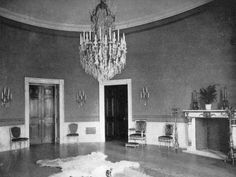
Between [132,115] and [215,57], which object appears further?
[132,115]

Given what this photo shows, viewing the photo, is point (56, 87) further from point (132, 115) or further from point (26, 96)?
point (132, 115)

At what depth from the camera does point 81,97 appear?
10.7 m

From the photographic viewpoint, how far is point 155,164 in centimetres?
659

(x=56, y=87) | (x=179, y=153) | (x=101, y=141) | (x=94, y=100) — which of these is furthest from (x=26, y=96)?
(x=179, y=153)

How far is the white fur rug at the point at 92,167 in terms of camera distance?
5605mm

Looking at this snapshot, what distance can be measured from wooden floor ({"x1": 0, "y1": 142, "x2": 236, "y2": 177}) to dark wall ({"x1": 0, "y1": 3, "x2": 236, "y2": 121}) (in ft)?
5.13

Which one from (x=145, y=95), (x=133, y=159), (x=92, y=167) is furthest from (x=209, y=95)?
(x=92, y=167)

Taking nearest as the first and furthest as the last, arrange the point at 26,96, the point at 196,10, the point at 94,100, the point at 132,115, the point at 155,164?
the point at 155,164 → the point at 196,10 → the point at 26,96 → the point at 132,115 → the point at 94,100

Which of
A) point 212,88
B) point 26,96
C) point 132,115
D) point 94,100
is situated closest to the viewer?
point 212,88

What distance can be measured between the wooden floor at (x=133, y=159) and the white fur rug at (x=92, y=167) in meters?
0.28

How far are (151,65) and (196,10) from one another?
102 inches

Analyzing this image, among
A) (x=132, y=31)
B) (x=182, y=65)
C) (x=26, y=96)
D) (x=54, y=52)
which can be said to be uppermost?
(x=132, y=31)

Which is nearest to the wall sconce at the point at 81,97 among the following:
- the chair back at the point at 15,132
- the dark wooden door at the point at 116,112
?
the dark wooden door at the point at 116,112

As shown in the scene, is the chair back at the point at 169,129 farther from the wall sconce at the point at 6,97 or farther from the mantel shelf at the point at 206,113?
the wall sconce at the point at 6,97
